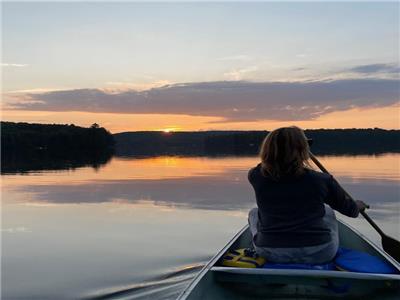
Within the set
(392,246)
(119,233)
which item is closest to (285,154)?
(392,246)

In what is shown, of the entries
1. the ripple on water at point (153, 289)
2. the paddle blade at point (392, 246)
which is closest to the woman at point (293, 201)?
the ripple on water at point (153, 289)

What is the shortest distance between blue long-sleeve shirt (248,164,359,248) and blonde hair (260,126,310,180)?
0.07 meters

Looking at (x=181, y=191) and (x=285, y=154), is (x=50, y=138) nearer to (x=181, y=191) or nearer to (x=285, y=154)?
(x=181, y=191)

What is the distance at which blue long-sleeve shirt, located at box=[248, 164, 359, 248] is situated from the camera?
3.74m

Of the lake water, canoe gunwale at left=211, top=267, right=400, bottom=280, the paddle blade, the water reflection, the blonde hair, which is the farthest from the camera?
the water reflection

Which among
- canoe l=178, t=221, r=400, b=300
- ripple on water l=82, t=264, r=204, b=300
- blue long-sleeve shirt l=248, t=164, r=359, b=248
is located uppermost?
blue long-sleeve shirt l=248, t=164, r=359, b=248

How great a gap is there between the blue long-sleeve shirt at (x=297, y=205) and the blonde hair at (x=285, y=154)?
7cm

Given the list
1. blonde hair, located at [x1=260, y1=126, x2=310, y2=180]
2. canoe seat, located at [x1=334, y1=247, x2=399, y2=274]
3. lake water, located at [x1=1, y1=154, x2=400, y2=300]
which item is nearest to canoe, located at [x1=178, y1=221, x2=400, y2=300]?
canoe seat, located at [x1=334, y1=247, x2=399, y2=274]

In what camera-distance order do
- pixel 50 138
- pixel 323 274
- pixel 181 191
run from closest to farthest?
1. pixel 323 274
2. pixel 181 191
3. pixel 50 138

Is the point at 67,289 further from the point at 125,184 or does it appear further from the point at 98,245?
the point at 125,184

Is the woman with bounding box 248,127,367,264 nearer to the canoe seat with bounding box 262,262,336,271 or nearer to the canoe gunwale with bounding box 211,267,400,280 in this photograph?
the canoe seat with bounding box 262,262,336,271

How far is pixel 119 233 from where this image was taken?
8953mm

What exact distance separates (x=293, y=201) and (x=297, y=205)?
42 mm

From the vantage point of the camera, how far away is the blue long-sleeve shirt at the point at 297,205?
3.74 m
